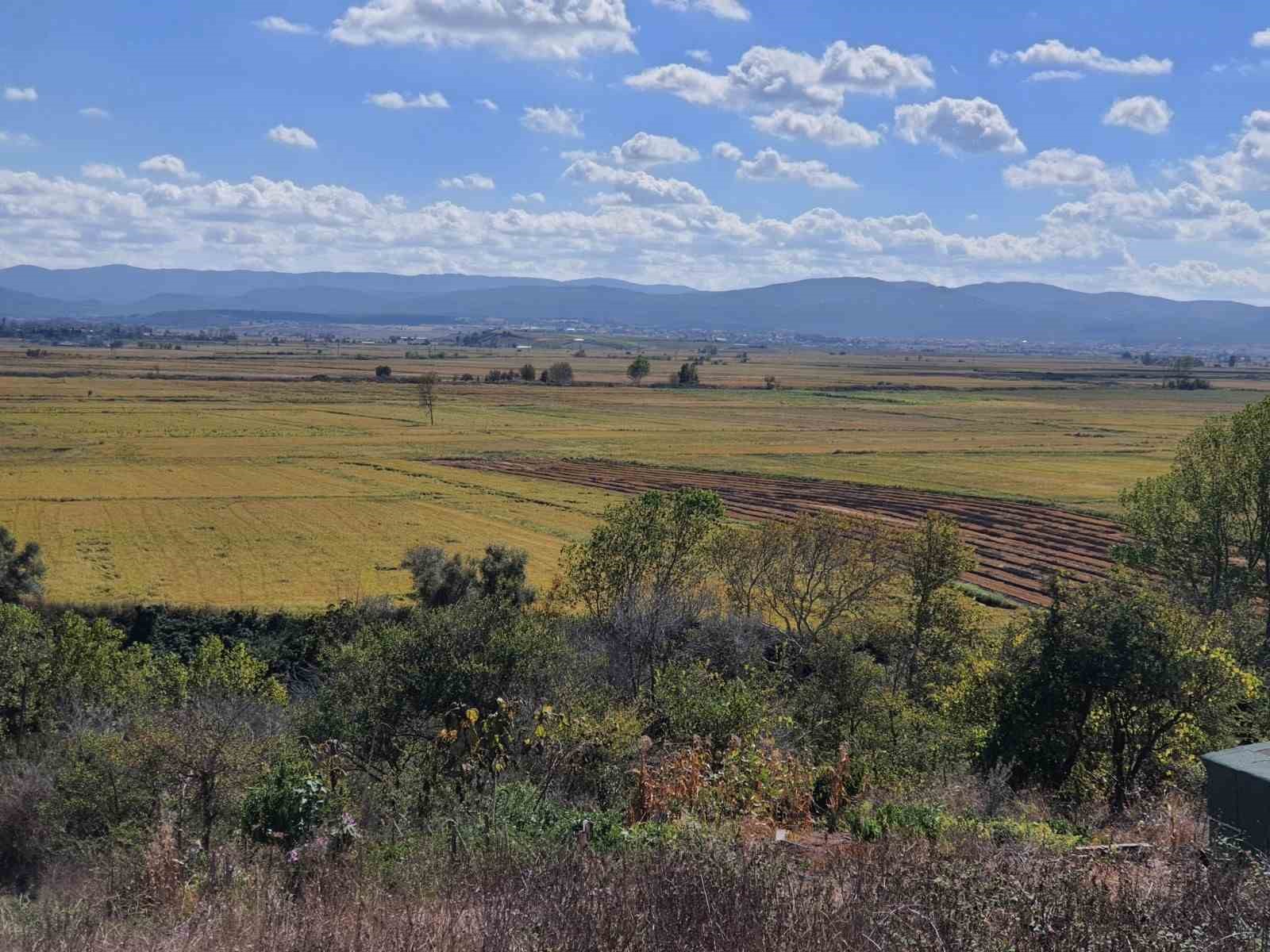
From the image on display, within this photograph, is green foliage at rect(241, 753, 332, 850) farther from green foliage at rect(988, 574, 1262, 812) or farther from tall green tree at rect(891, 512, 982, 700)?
tall green tree at rect(891, 512, 982, 700)

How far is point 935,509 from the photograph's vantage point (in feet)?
226

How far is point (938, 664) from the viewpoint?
101ft

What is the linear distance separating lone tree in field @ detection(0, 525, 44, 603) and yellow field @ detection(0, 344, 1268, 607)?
1125 mm

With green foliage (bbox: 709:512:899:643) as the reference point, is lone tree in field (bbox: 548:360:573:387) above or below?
above

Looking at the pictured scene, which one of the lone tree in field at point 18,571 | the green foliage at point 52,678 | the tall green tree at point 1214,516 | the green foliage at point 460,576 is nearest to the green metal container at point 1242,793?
the green foliage at point 52,678

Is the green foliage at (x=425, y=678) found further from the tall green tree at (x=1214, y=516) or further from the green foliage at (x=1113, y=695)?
the tall green tree at (x=1214, y=516)

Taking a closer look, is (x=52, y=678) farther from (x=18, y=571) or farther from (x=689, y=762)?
(x=689, y=762)

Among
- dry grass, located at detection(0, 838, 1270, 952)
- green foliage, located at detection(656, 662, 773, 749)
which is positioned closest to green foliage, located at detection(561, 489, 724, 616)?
green foliage, located at detection(656, 662, 773, 749)

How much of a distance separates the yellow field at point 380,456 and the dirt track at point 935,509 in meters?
4.74

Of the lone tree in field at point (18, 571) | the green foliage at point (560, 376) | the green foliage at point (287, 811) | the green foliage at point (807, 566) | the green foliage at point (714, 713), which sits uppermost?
the green foliage at point (560, 376)

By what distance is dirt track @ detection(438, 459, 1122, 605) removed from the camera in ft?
167

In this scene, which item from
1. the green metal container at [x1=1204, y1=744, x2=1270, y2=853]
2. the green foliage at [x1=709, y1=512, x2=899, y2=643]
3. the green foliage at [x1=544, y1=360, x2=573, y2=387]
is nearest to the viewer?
the green metal container at [x1=1204, y1=744, x2=1270, y2=853]

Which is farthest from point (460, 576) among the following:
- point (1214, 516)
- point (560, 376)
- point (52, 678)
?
point (560, 376)

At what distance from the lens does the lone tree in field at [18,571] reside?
39375mm
